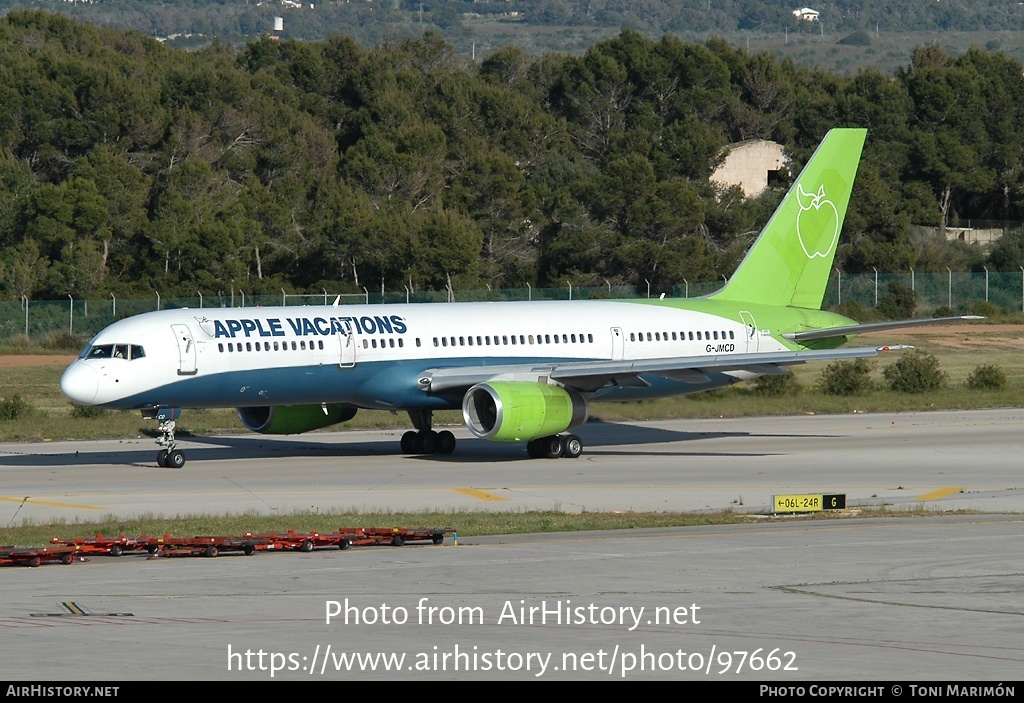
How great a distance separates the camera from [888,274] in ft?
295

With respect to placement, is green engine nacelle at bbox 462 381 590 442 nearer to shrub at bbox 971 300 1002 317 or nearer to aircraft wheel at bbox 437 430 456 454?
aircraft wheel at bbox 437 430 456 454

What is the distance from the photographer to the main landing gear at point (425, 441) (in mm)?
39781

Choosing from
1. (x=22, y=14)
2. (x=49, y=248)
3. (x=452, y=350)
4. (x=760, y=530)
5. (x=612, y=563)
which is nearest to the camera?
(x=612, y=563)

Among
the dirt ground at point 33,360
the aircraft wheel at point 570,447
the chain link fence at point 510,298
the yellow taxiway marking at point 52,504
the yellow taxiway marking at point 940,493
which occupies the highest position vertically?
the chain link fence at point 510,298

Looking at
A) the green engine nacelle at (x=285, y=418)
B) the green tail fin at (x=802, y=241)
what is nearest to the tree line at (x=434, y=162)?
the green tail fin at (x=802, y=241)

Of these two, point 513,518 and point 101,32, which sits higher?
point 101,32

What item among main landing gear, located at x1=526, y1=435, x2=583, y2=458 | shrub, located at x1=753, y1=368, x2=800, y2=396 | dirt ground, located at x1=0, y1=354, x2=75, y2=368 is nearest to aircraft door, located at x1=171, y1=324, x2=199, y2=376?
main landing gear, located at x1=526, y1=435, x2=583, y2=458

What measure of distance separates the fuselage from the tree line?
44608 mm

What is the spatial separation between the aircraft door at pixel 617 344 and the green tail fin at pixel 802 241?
4.99 m

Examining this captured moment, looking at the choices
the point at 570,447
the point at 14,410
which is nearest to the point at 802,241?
the point at 570,447

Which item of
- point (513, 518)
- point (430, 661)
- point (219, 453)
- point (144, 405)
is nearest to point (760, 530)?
point (513, 518)

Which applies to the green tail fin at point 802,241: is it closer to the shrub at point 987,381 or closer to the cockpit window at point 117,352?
the shrub at point 987,381

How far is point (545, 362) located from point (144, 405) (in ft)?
34.1

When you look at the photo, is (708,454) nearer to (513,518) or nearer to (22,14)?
(513,518)
